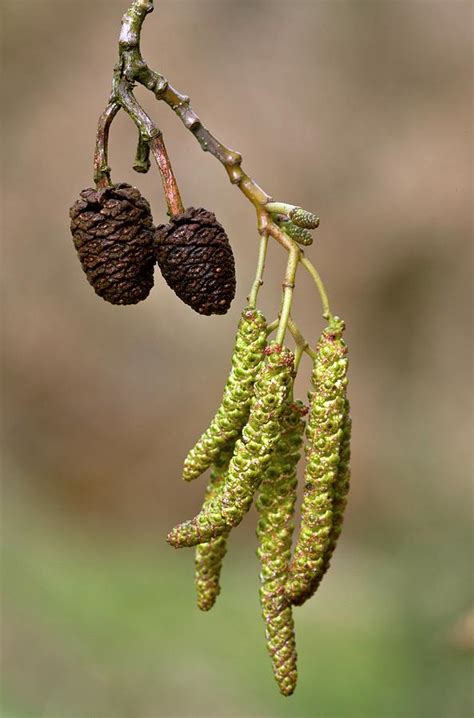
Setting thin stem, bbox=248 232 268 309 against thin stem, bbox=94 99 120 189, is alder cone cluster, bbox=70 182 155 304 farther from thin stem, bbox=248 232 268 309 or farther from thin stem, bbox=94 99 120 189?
thin stem, bbox=248 232 268 309

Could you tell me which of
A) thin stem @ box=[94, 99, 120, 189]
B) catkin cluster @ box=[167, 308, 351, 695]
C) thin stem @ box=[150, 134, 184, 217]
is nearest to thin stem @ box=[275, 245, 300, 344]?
A: catkin cluster @ box=[167, 308, 351, 695]

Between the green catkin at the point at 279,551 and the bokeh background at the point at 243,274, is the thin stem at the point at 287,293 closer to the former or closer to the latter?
the green catkin at the point at 279,551

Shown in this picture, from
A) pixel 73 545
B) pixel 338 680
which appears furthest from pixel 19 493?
pixel 338 680

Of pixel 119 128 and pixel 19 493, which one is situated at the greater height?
pixel 119 128

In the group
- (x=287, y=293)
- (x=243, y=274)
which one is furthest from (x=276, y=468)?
(x=243, y=274)

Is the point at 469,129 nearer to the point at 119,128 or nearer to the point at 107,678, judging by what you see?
the point at 119,128

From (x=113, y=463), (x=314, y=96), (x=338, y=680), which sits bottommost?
(x=338, y=680)

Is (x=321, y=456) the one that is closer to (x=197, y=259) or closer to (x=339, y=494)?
(x=339, y=494)
